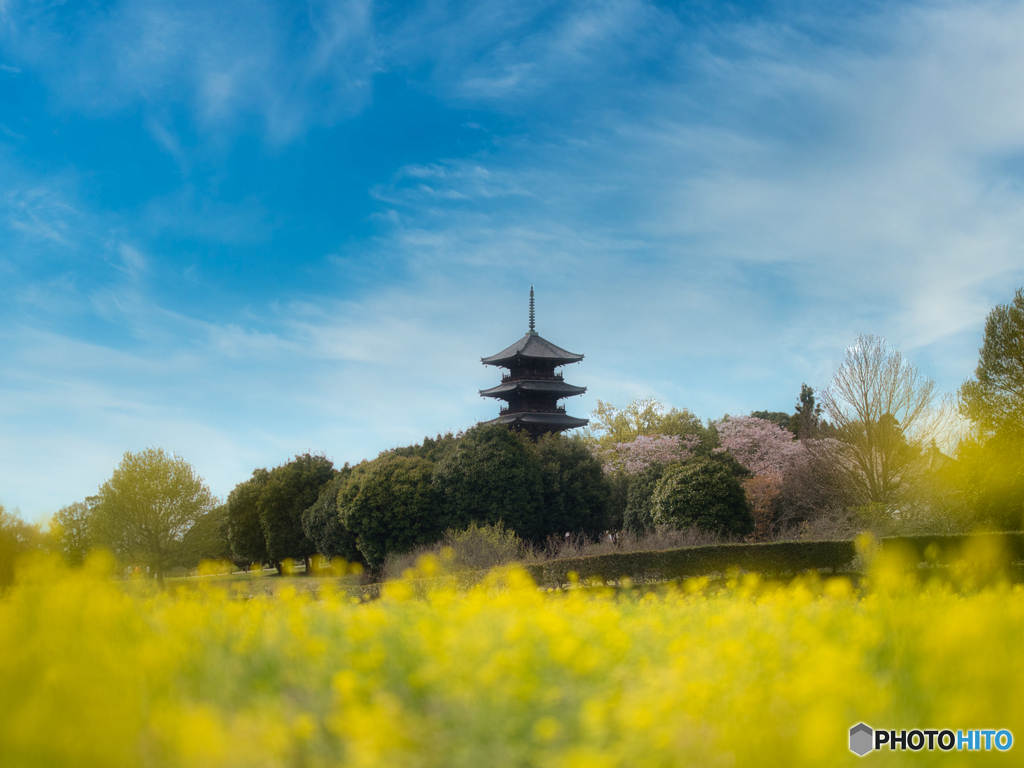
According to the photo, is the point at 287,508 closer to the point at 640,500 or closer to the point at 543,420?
the point at 543,420

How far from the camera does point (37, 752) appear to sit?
2682 mm

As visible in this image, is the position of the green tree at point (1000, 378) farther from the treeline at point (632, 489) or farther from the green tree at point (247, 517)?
the green tree at point (247, 517)

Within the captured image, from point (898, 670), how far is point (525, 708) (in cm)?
235

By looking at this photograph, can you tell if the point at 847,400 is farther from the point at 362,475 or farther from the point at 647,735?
the point at 647,735

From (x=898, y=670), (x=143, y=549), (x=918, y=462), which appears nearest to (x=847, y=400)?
(x=918, y=462)

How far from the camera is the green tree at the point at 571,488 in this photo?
2086 centimetres

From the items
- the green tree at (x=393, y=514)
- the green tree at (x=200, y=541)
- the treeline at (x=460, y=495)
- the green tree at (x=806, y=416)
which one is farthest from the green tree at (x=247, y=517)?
the green tree at (x=806, y=416)

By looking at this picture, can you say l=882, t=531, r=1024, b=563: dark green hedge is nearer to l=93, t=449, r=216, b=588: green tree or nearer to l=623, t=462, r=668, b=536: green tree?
l=623, t=462, r=668, b=536: green tree

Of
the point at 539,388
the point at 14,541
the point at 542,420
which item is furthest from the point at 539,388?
the point at 14,541

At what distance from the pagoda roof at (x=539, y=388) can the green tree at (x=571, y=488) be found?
875 cm

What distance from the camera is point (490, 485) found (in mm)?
19531

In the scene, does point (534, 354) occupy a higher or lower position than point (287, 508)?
higher

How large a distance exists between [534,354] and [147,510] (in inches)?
654

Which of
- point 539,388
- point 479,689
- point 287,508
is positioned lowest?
point 479,689
